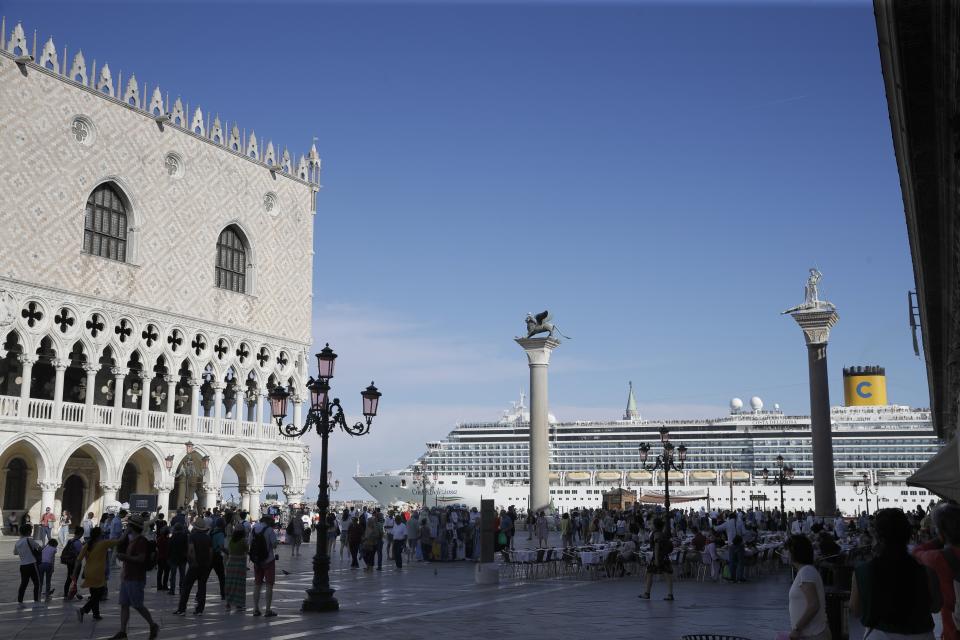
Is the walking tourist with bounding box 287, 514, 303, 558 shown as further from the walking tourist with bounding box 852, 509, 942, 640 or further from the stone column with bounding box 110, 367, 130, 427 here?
the walking tourist with bounding box 852, 509, 942, 640

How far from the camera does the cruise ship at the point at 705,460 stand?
200ft

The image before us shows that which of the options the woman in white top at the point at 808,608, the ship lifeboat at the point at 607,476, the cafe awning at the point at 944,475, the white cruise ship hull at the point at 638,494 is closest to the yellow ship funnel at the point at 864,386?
the white cruise ship hull at the point at 638,494

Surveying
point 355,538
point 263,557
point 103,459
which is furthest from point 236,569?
point 103,459

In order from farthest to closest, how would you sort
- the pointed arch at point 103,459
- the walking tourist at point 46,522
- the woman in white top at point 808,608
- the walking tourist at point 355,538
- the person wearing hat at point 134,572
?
1. the pointed arch at point 103,459
2. the walking tourist at point 355,538
3. the walking tourist at point 46,522
4. the person wearing hat at point 134,572
5. the woman in white top at point 808,608

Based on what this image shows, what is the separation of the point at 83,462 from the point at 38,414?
3.83 metres

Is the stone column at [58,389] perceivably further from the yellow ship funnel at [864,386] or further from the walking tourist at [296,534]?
the yellow ship funnel at [864,386]

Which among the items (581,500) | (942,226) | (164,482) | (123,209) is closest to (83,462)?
(164,482)

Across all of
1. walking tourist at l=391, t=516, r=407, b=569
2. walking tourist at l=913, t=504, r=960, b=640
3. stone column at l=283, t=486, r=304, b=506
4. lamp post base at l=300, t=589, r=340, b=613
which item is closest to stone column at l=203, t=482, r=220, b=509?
stone column at l=283, t=486, r=304, b=506

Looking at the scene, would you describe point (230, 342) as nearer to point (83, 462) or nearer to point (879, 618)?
point (83, 462)

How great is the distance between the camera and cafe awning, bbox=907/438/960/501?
966 cm

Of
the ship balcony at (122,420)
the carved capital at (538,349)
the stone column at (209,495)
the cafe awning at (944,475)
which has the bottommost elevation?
the stone column at (209,495)

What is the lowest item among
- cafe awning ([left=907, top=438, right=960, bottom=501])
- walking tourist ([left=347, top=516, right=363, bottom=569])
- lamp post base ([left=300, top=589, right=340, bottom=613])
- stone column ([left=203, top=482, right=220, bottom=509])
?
lamp post base ([left=300, top=589, right=340, bottom=613])

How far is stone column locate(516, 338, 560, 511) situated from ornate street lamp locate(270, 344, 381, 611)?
1537cm

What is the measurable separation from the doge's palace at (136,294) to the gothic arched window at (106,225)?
0.04 metres
